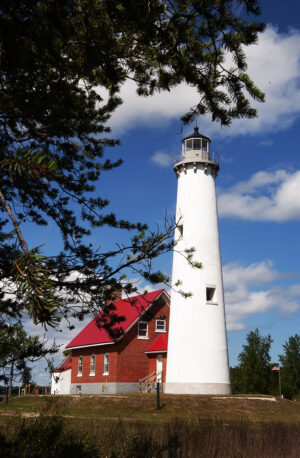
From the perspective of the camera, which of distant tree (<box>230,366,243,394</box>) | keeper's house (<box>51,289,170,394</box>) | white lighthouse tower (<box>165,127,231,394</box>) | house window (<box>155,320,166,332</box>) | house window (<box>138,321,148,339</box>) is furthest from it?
distant tree (<box>230,366,243,394</box>)

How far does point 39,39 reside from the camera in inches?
196

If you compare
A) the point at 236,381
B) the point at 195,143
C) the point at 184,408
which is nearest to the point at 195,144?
the point at 195,143

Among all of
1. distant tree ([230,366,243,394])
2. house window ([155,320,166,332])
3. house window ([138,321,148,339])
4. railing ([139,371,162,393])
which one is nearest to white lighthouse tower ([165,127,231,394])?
railing ([139,371,162,393])

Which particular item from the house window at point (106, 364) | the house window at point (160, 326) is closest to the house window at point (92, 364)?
the house window at point (106, 364)

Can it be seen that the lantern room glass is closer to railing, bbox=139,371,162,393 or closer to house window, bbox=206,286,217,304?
house window, bbox=206,286,217,304

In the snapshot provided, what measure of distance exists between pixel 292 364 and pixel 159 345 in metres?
22.9

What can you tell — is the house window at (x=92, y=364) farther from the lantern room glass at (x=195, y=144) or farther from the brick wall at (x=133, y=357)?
the lantern room glass at (x=195, y=144)

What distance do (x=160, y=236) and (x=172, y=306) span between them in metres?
22.5

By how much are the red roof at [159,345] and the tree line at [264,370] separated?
7533 millimetres

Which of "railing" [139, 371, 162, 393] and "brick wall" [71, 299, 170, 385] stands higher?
"brick wall" [71, 299, 170, 385]

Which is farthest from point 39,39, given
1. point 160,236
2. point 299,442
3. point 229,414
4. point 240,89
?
point 229,414

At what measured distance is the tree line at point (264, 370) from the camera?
3722cm

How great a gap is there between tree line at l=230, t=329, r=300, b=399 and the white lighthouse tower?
10.8m

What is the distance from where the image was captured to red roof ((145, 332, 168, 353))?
110ft
